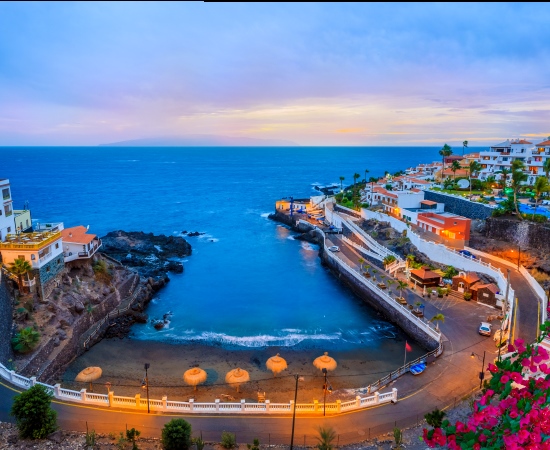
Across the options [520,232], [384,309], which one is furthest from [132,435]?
[520,232]

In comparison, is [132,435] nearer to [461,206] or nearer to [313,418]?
[313,418]

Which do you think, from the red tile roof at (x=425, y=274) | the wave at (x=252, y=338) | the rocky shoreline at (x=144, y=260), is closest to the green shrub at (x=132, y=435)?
the wave at (x=252, y=338)

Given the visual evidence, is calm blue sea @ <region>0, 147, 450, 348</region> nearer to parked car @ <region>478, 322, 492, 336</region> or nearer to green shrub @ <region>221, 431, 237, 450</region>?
parked car @ <region>478, 322, 492, 336</region>

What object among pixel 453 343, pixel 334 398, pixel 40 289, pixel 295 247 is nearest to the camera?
pixel 334 398

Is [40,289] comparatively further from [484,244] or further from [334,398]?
[484,244]

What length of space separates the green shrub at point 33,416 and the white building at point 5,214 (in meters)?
23.6

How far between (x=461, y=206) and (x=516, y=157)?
22.0m

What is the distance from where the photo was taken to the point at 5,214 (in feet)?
120

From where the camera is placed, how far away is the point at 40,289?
31.0 m

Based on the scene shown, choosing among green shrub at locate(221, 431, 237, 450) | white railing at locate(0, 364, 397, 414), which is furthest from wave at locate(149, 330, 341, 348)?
green shrub at locate(221, 431, 237, 450)

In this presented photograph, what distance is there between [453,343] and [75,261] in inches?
1322

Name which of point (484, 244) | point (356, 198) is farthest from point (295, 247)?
point (484, 244)

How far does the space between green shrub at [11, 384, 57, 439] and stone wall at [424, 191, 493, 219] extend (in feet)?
169

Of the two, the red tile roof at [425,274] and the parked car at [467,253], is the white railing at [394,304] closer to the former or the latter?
the red tile roof at [425,274]
